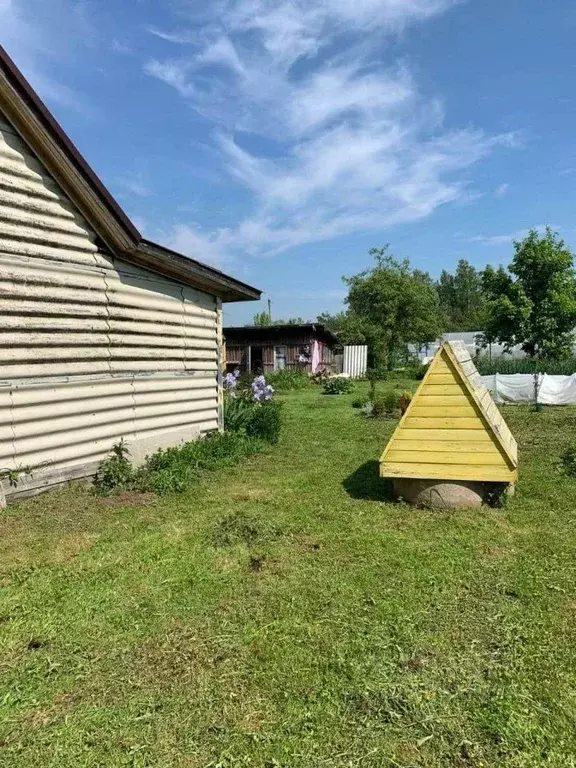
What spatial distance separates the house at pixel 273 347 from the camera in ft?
95.8

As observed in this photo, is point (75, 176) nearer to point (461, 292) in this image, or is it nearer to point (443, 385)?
point (443, 385)

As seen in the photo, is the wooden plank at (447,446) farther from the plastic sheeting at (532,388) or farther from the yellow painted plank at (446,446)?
the plastic sheeting at (532,388)

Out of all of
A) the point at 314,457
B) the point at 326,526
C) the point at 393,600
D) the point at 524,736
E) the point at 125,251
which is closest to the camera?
the point at 524,736

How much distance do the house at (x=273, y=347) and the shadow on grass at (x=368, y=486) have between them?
21438 mm

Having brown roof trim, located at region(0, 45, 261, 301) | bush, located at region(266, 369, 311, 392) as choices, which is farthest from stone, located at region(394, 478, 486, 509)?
bush, located at region(266, 369, 311, 392)

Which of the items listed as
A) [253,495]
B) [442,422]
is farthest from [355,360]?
[442,422]

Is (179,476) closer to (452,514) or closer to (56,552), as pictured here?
(56,552)

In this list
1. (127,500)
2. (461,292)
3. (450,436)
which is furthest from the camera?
(461,292)

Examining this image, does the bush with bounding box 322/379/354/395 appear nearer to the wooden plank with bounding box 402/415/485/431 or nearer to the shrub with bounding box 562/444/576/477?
the shrub with bounding box 562/444/576/477

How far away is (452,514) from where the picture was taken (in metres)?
5.41

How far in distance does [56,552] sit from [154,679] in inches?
90.5

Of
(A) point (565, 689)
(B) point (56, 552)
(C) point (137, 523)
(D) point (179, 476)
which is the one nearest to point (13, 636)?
(B) point (56, 552)

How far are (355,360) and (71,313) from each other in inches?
1116

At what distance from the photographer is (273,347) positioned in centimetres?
2956
